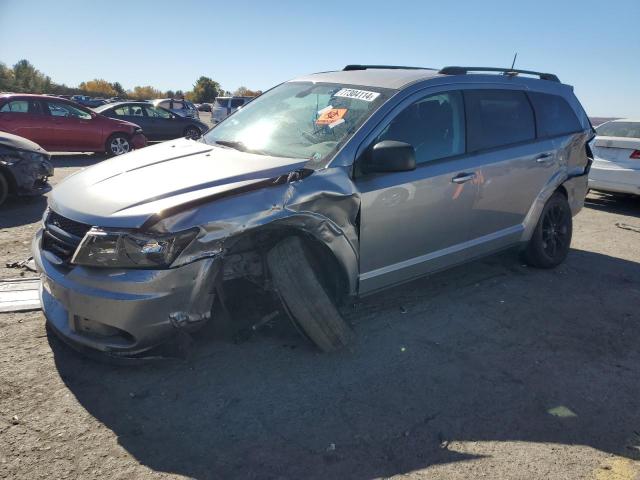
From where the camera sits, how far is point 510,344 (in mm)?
3646

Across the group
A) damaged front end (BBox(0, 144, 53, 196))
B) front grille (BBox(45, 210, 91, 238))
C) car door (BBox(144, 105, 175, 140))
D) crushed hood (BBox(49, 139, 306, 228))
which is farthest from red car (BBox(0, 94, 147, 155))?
front grille (BBox(45, 210, 91, 238))

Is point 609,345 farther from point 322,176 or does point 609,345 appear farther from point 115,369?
point 115,369

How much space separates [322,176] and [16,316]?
7.98ft

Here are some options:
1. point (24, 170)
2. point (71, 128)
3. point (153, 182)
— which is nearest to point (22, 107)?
point (71, 128)

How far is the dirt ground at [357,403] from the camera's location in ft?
7.78

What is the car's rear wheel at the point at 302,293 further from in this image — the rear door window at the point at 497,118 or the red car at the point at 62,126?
the red car at the point at 62,126

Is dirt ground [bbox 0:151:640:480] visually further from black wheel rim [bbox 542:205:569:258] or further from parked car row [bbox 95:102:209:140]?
parked car row [bbox 95:102:209:140]

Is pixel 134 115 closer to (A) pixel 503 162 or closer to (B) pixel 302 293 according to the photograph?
(A) pixel 503 162

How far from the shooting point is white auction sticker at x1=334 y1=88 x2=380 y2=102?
3630 millimetres

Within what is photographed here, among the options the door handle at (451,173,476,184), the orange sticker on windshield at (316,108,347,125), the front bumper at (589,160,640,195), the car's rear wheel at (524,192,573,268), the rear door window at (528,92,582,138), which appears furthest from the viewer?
the front bumper at (589,160,640,195)

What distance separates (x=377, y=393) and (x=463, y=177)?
73.6 inches

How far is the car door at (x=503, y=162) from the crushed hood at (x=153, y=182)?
67.0 inches

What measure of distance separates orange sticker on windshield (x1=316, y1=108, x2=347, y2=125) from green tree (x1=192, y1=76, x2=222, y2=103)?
76278 millimetres

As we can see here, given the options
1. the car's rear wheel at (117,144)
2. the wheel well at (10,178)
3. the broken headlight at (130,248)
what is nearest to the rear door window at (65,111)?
the car's rear wheel at (117,144)
